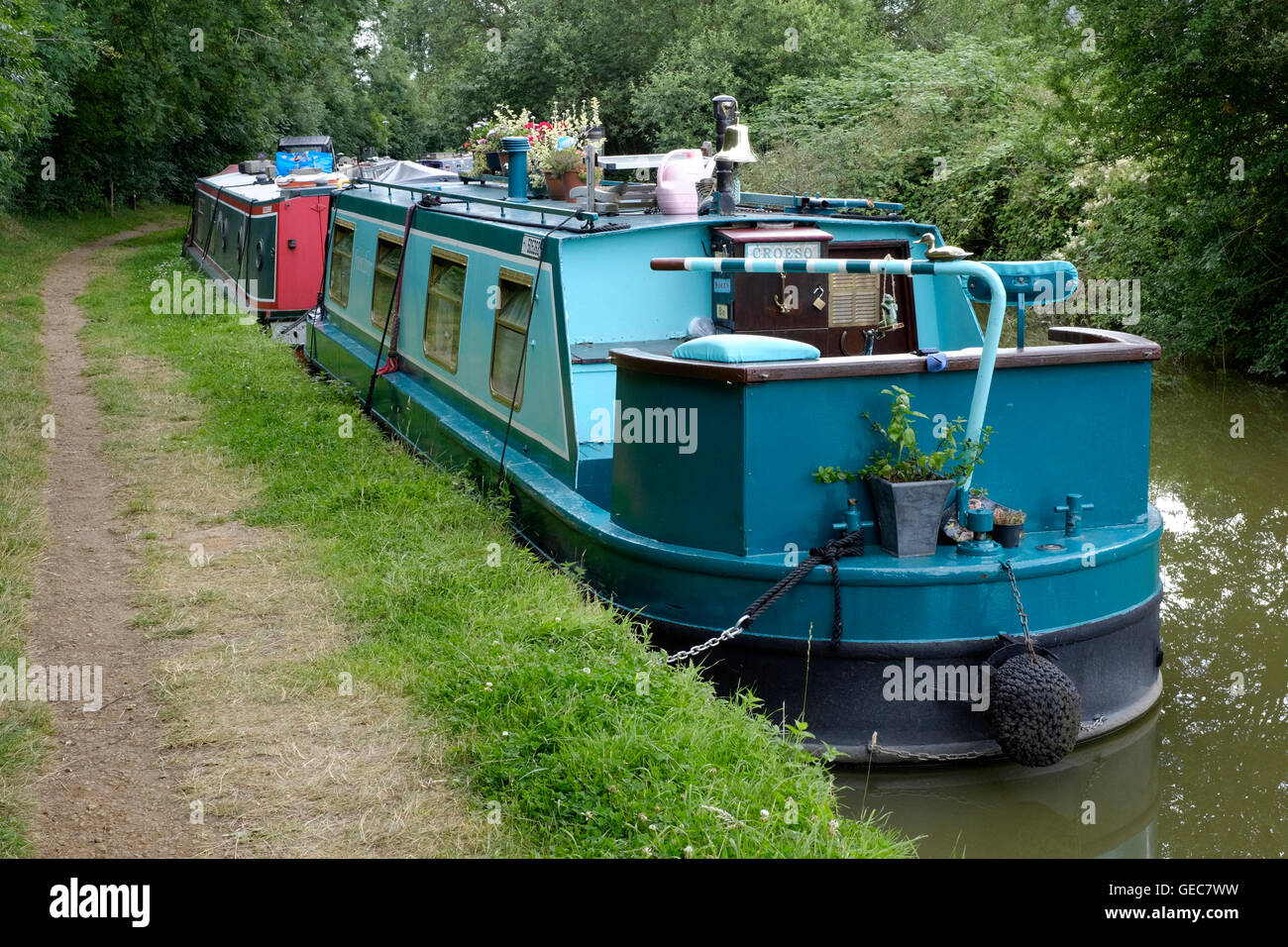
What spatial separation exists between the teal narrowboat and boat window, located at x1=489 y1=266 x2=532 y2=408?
0.79 ft

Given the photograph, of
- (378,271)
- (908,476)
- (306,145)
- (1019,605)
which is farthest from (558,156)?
(306,145)

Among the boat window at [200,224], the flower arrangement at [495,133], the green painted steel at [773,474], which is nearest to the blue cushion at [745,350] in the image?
the green painted steel at [773,474]

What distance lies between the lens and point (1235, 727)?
552 cm

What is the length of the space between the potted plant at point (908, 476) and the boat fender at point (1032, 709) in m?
0.53

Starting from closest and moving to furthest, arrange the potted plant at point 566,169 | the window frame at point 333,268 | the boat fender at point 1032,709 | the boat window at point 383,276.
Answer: the boat fender at point 1032,709 → the potted plant at point 566,169 → the boat window at point 383,276 → the window frame at point 333,268

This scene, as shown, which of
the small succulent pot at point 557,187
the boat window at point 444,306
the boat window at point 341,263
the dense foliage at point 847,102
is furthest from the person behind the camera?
the dense foliage at point 847,102

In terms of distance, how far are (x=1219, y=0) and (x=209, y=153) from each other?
1177 inches

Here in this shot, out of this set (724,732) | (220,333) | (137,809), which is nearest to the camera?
(137,809)

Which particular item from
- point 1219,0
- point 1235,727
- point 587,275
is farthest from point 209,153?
point 1235,727

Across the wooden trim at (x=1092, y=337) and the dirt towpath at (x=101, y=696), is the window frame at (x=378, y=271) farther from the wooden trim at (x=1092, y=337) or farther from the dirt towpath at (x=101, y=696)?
the wooden trim at (x=1092, y=337)

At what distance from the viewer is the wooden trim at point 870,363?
4.70 m

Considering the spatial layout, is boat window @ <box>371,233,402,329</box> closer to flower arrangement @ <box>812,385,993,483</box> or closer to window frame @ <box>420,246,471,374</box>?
window frame @ <box>420,246,471,374</box>

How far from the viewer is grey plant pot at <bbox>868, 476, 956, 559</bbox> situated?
4742 millimetres

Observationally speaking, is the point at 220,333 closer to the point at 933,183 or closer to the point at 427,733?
the point at 427,733
